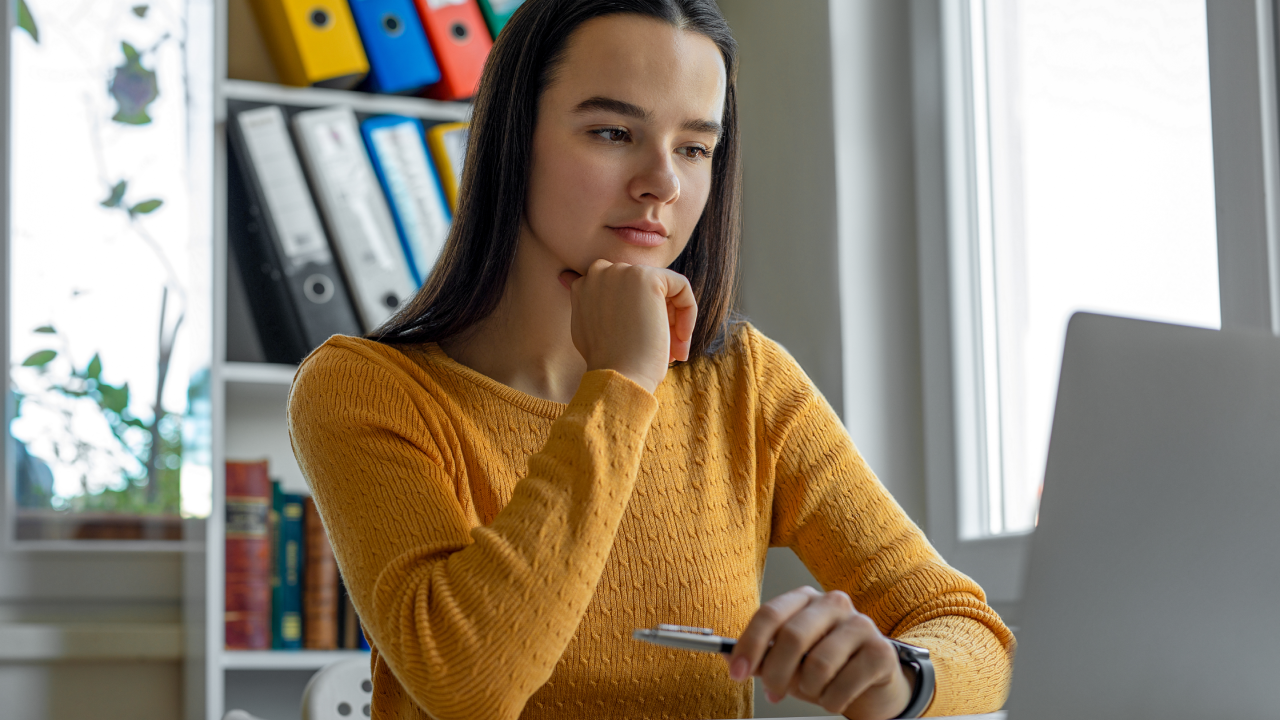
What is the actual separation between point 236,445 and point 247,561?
0.30 m

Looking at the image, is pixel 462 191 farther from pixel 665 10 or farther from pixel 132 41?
pixel 132 41

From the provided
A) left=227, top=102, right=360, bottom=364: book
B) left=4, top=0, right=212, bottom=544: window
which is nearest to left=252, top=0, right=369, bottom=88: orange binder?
left=227, top=102, right=360, bottom=364: book

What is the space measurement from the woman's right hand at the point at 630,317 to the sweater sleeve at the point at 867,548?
234 mm

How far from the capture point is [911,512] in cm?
183

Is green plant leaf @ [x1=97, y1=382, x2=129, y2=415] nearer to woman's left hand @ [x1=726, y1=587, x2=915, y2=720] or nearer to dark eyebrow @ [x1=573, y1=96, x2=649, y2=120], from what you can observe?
dark eyebrow @ [x1=573, y1=96, x2=649, y2=120]

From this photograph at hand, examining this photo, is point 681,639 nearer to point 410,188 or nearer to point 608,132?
point 608,132

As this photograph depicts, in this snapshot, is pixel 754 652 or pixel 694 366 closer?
pixel 754 652

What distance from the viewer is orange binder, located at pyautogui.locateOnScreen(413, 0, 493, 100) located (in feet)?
6.46

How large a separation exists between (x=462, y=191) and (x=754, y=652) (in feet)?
2.20

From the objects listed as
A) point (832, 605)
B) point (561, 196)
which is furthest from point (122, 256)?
point (832, 605)

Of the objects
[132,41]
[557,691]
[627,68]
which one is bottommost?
[557,691]

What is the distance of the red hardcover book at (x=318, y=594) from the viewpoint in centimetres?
180

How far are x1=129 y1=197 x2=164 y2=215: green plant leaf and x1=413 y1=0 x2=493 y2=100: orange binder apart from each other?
732mm

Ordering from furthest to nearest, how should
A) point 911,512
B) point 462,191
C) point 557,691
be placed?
1. point 911,512
2. point 462,191
3. point 557,691
